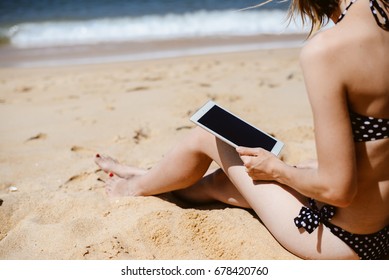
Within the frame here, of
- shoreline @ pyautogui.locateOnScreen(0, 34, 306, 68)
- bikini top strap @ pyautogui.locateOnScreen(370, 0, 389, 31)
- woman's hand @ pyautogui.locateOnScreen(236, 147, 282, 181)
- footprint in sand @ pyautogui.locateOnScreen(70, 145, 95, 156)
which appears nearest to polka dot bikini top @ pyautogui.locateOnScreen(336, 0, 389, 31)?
bikini top strap @ pyautogui.locateOnScreen(370, 0, 389, 31)

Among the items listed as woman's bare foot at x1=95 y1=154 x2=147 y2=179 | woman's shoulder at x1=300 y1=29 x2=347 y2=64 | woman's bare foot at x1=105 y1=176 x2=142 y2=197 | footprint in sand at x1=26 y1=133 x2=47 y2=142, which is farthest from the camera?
footprint in sand at x1=26 y1=133 x2=47 y2=142

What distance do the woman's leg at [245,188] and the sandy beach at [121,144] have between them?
0.35 feet

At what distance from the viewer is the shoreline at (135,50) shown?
24.5 feet

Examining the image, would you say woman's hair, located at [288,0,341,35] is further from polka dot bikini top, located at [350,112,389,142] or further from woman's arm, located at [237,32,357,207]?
polka dot bikini top, located at [350,112,389,142]

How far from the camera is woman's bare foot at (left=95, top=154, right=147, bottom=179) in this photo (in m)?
2.76

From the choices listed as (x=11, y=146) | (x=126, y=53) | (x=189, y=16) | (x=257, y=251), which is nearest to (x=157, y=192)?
(x=257, y=251)

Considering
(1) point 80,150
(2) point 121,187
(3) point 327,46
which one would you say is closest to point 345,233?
(3) point 327,46

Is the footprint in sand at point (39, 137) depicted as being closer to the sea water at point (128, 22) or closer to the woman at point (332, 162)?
the woman at point (332, 162)

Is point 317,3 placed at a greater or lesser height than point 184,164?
greater

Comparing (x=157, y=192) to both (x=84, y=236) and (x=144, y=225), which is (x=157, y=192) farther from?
(x=84, y=236)

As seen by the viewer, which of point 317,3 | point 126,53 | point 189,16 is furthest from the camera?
point 189,16

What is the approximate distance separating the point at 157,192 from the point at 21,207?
0.79 meters

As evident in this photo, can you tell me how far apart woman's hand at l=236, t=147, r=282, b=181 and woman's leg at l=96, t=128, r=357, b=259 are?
0.11m

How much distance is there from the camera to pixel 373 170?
1.68 m
